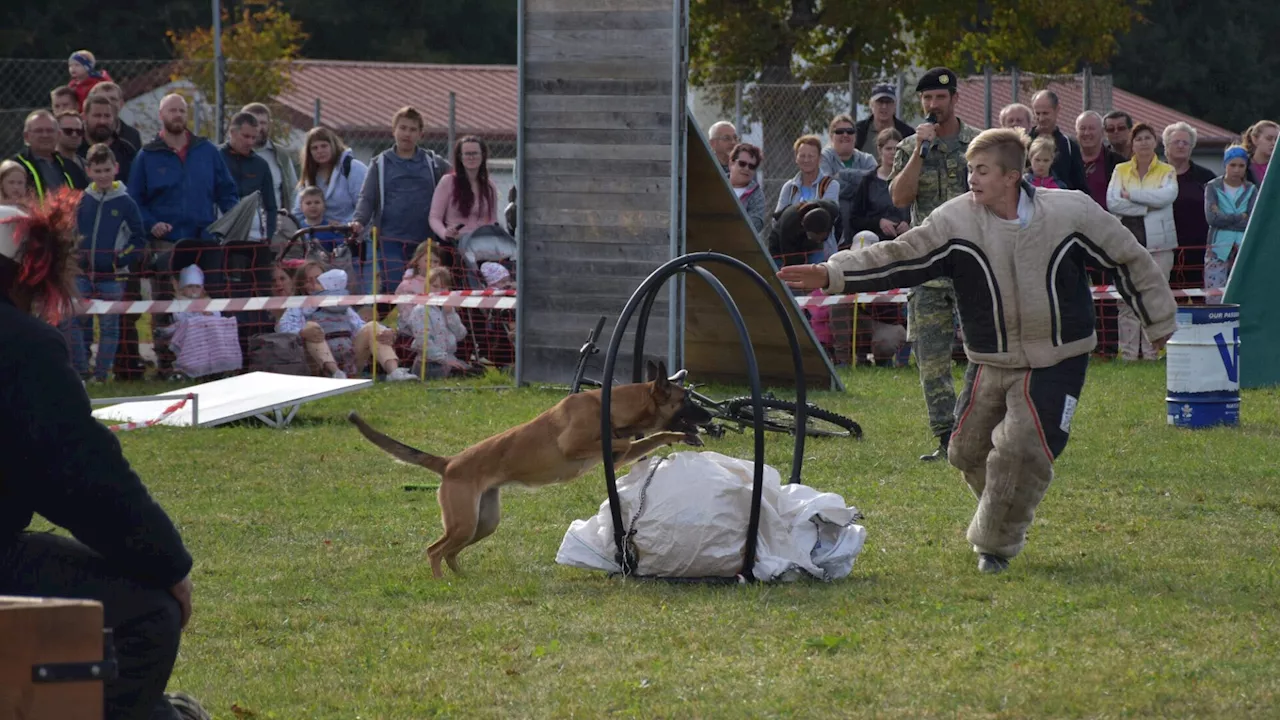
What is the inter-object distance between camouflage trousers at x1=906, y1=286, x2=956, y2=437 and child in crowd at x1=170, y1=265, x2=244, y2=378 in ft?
22.7

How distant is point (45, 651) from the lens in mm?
3066

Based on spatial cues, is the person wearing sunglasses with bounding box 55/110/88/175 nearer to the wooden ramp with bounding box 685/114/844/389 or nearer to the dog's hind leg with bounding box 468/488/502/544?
the wooden ramp with bounding box 685/114/844/389

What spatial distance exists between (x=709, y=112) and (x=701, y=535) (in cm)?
3077

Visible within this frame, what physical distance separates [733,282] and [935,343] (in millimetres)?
3777

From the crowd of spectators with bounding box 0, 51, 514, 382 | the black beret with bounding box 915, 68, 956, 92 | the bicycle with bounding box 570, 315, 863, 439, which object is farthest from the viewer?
the crowd of spectators with bounding box 0, 51, 514, 382

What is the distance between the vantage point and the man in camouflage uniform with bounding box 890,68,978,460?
925 cm

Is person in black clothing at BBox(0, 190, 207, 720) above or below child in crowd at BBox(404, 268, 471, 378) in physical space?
above

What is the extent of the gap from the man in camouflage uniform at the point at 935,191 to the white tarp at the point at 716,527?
292 centimetres

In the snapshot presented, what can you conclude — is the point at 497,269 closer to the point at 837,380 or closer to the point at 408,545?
the point at 837,380

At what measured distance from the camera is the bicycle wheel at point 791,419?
1002 centimetres

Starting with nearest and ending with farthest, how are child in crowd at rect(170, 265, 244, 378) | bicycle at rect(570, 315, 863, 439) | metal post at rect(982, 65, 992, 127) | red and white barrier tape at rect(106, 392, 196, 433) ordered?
1. bicycle at rect(570, 315, 863, 439)
2. red and white barrier tape at rect(106, 392, 196, 433)
3. child in crowd at rect(170, 265, 244, 378)
4. metal post at rect(982, 65, 992, 127)

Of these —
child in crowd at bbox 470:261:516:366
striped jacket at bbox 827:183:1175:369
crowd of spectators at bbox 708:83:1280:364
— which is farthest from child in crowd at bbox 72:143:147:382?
striped jacket at bbox 827:183:1175:369

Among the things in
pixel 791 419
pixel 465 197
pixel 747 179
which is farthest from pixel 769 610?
pixel 465 197

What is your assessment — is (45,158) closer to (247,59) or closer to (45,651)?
(45,651)
